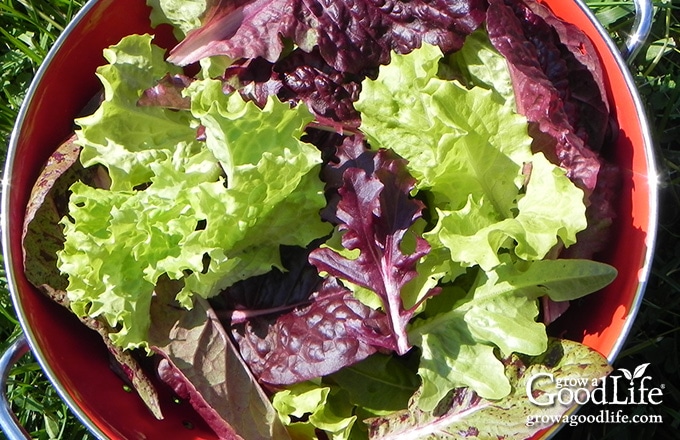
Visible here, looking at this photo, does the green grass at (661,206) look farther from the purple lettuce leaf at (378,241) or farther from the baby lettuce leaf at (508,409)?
the purple lettuce leaf at (378,241)

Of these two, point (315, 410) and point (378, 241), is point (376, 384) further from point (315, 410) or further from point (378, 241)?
point (378, 241)

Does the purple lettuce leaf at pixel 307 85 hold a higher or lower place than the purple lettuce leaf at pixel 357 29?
lower

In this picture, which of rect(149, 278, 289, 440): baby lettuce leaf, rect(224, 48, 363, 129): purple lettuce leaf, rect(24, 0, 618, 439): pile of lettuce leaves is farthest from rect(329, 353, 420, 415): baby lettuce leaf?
rect(224, 48, 363, 129): purple lettuce leaf

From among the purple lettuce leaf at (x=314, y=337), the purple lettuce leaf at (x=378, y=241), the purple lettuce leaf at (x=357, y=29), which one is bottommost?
the purple lettuce leaf at (x=314, y=337)

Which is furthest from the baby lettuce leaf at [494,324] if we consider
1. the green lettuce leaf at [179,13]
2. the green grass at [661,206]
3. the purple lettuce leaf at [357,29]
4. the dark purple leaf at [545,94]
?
the green lettuce leaf at [179,13]

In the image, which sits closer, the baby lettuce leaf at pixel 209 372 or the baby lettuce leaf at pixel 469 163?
the baby lettuce leaf at pixel 469 163

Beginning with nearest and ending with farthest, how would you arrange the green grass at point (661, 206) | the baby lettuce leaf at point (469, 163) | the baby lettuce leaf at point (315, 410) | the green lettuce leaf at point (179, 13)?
the baby lettuce leaf at point (469, 163) < the baby lettuce leaf at point (315, 410) < the green lettuce leaf at point (179, 13) < the green grass at point (661, 206)
